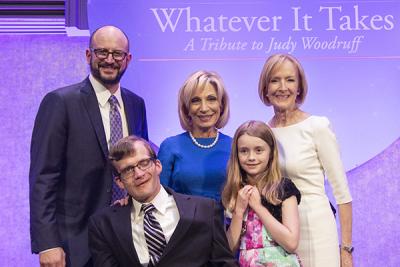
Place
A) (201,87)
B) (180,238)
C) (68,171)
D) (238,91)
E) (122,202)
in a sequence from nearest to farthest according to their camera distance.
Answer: (180,238)
(122,202)
(68,171)
(201,87)
(238,91)

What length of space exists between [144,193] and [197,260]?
0.33 meters

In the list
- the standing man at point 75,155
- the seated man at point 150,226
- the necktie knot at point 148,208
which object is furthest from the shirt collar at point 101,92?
the necktie knot at point 148,208

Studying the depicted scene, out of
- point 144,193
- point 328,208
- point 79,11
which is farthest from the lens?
point 79,11

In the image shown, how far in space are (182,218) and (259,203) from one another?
1.02 ft

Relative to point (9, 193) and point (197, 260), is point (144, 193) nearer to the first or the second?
point (197, 260)

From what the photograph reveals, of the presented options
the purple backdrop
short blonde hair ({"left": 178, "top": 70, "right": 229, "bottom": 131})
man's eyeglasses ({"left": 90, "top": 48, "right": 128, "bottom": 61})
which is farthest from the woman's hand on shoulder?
the purple backdrop

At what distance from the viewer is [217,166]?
8.22 feet

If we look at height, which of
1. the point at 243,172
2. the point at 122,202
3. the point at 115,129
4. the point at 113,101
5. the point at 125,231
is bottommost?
the point at 125,231

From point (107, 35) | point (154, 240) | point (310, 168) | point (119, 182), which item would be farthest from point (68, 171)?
point (310, 168)

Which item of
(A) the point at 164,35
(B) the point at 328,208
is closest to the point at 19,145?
(A) the point at 164,35

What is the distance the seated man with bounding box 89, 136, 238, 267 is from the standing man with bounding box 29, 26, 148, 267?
163 millimetres

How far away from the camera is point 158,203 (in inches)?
89.3

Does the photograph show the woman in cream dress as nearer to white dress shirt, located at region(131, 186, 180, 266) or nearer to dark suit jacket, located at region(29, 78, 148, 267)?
white dress shirt, located at region(131, 186, 180, 266)

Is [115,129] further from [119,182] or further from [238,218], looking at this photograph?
[238,218]
